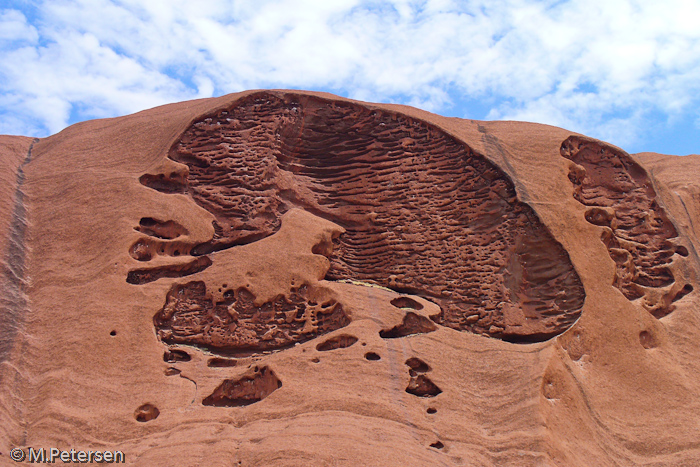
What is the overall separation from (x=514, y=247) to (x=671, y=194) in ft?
12.1

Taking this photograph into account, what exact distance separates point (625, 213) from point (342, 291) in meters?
5.28

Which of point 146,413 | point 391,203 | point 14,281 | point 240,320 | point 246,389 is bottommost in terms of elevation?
point 146,413

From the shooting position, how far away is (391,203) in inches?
433

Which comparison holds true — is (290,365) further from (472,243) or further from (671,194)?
(671,194)

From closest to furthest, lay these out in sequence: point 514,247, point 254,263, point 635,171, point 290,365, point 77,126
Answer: point 290,365, point 254,263, point 514,247, point 635,171, point 77,126

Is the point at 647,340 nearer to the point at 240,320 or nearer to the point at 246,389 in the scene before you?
the point at 246,389

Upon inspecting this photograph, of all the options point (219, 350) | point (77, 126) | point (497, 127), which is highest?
point (77, 126)

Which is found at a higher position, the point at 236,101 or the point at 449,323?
the point at 236,101

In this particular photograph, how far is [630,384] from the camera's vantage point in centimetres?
835

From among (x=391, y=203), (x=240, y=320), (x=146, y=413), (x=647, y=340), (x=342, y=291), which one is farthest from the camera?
(x=391, y=203)

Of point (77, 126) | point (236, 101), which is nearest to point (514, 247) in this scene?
point (236, 101)

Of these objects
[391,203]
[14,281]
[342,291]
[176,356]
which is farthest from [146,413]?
[391,203]

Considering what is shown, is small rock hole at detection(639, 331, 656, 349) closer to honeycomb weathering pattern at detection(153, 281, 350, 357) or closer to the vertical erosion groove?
honeycomb weathering pattern at detection(153, 281, 350, 357)

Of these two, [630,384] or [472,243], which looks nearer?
[630,384]
